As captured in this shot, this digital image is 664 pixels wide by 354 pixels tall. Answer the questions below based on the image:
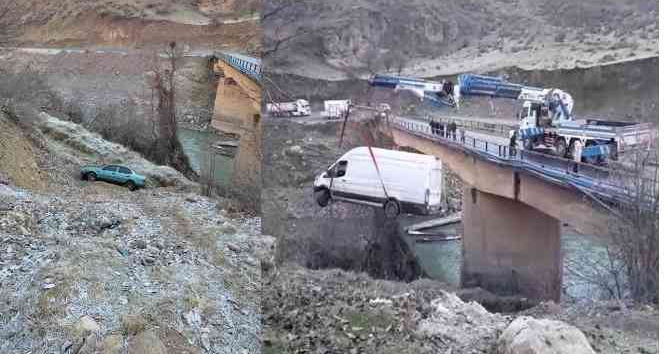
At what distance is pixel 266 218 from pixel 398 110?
2.40 feet

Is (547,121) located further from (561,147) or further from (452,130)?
(452,130)

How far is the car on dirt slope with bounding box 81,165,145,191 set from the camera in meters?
2.87

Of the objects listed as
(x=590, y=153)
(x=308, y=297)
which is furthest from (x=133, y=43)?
(x=590, y=153)

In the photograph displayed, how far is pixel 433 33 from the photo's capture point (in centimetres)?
268

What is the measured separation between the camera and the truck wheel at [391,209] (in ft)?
8.78

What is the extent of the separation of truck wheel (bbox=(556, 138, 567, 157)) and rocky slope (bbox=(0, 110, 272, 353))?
4.06 feet

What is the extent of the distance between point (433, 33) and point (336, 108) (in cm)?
50

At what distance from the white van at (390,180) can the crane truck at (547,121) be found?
26cm

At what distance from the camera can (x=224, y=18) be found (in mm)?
2936

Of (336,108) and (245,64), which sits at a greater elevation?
(245,64)

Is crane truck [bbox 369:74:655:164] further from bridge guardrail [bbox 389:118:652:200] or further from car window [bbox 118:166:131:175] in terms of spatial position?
car window [bbox 118:166:131:175]

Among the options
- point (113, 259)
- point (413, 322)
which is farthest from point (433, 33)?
point (113, 259)

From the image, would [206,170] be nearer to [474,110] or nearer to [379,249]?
[379,249]

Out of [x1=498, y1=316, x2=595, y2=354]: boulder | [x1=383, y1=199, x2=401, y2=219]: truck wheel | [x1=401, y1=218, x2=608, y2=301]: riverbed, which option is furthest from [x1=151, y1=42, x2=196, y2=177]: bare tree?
[x1=498, y1=316, x2=595, y2=354]: boulder
